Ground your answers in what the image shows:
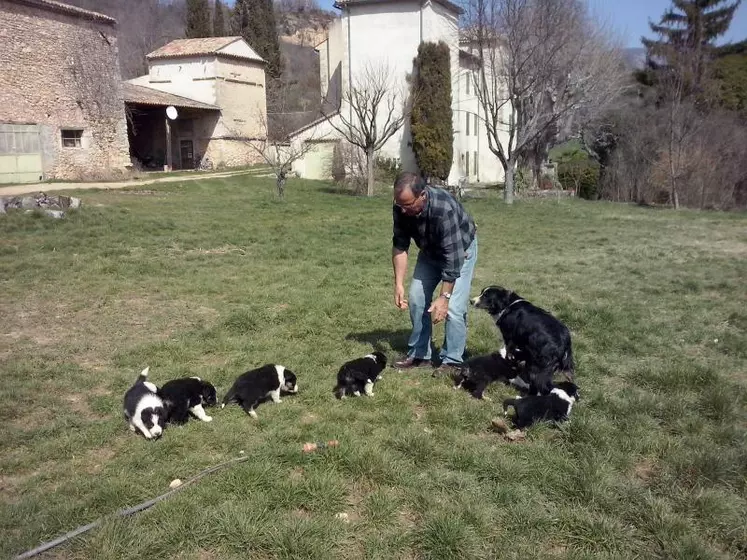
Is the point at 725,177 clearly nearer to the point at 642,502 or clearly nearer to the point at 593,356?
the point at 593,356

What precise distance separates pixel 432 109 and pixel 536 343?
973 inches

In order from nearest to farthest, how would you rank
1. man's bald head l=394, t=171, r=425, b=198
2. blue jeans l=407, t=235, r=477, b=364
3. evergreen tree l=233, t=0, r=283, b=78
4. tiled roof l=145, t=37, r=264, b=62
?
man's bald head l=394, t=171, r=425, b=198 < blue jeans l=407, t=235, r=477, b=364 < tiled roof l=145, t=37, r=264, b=62 < evergreen tree l=233, t=0, r=283, b=78

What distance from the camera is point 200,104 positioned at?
31.2 meters

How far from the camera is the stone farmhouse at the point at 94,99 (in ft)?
68.7

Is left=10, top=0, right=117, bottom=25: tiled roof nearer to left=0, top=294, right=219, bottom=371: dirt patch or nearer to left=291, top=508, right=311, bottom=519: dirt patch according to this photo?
left=0, top=294, right=219, bottom=371: dirt patch

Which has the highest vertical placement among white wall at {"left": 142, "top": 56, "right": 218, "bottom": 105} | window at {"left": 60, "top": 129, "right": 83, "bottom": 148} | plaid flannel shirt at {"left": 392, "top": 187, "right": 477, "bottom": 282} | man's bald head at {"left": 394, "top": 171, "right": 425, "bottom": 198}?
white wall at {"left": 142, "top": 56, "right": 218, "bottom": 105}

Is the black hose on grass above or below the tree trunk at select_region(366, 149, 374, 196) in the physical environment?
below

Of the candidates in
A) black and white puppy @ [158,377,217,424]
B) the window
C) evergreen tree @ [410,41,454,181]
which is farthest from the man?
evergreen tree @ [410,41,454,181]

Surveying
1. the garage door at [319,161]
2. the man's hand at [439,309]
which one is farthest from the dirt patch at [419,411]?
the garage door at [319,161]

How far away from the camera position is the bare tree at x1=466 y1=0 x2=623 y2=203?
68.0 feet

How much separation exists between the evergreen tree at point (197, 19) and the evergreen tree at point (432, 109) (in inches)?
877

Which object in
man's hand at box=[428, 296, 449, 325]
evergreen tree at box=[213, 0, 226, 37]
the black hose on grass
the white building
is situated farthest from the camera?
evergreen tree at box=[213, 0, 226, 37]

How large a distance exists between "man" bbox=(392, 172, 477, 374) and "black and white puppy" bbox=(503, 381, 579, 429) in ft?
3.22

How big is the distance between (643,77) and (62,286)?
33764 millimetres
